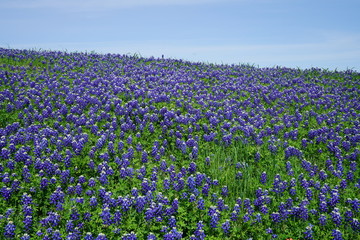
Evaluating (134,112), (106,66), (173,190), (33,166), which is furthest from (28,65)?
(173,190)

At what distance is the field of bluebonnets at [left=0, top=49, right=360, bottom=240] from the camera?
5.62 m

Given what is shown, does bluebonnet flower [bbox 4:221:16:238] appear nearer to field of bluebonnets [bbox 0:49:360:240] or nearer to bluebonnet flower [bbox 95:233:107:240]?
field of bluebonnets [bbox 0:49:360:240]

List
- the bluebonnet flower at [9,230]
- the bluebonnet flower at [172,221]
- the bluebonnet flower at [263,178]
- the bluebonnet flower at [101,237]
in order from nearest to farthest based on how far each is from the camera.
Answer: the bluebonnet flower at [101,237] → the bluebonnet flower at [9,230] → the bluebonnet flower at [172,221] → the bluebonnet flower at [263,178]

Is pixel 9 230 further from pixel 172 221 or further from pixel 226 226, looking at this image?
pixel 226 226

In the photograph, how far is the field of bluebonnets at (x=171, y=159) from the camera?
18.5 feet

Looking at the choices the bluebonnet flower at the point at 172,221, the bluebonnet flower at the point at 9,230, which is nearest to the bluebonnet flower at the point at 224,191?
the bluebonnet flower at the point at 172,221

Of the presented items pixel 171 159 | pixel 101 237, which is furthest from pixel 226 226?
pixel 171 159

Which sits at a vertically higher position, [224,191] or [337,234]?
[224,191]

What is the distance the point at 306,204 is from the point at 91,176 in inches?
168

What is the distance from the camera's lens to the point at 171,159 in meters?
8.00

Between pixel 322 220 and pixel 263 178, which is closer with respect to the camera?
pixel 322 220

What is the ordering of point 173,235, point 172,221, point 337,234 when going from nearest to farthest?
point 173,235 < point 172,221 < point 337,234

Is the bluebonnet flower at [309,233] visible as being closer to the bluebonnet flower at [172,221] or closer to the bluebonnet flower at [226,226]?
the bluebonnet flower at [226,226]

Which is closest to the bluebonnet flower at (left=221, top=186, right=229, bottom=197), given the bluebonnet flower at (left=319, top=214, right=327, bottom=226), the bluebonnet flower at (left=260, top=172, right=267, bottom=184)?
the bluebonnet flower at (left=260, top=172, right=267, bottom=184)
